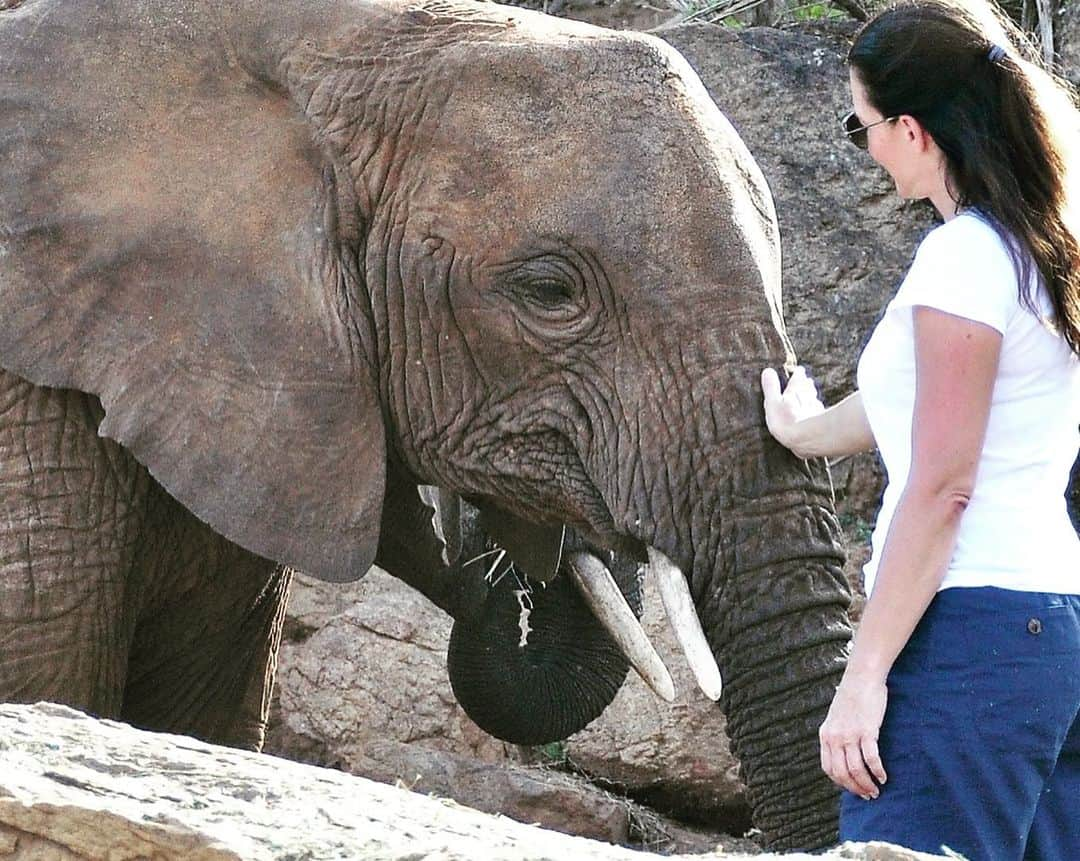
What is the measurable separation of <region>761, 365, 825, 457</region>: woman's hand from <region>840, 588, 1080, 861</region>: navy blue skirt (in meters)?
0.94

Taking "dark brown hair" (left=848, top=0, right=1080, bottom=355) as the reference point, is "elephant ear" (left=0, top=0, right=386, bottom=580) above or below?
below

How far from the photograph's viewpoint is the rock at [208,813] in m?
2.53

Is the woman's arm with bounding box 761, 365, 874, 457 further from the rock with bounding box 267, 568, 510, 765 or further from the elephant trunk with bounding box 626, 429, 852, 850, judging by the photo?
the rock with bounding box 267, 568, 510, 765

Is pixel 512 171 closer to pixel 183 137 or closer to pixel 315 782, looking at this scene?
pixel 183 137

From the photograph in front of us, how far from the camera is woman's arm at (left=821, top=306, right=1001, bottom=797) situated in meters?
3.10

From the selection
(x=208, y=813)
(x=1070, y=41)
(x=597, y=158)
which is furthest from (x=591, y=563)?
(x=1070, y=41)

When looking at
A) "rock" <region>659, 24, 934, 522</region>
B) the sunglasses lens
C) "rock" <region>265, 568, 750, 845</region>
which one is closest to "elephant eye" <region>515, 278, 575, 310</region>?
the sunglasses lens

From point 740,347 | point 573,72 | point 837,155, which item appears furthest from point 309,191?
point 837,155

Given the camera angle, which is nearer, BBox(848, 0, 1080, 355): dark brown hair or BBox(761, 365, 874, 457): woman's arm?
BBox(848, 0, 1080, 355): dark brown hair

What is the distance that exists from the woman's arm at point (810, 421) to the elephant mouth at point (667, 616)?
1.14 ft

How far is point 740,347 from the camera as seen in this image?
4.35 meters

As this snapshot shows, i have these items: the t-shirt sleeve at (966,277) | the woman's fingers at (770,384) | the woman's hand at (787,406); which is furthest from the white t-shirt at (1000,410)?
the woman's fingers at (770,384)

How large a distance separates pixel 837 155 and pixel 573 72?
392cm

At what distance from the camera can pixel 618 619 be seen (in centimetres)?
488
